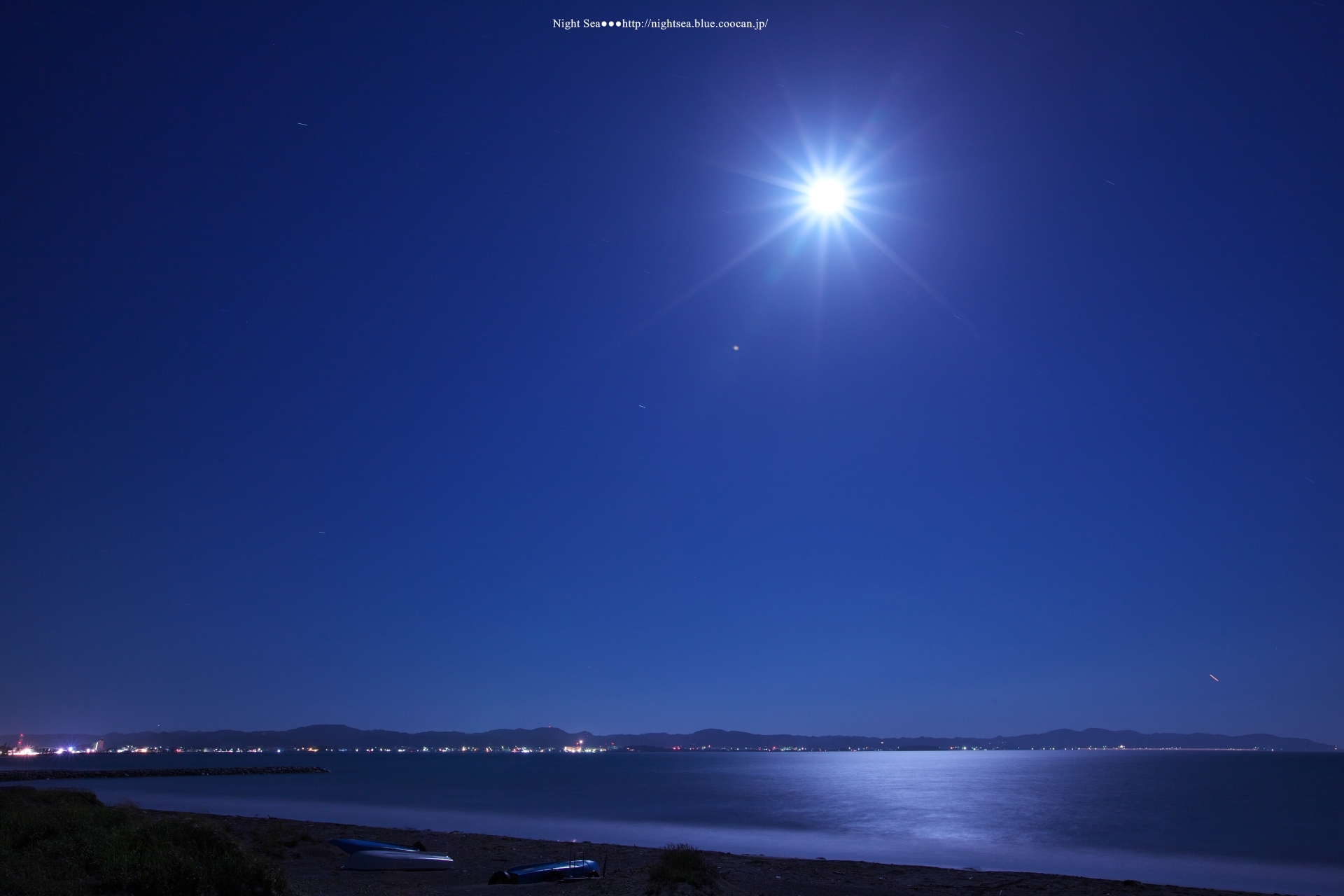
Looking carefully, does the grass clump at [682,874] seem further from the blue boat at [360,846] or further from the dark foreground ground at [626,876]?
the blue boat at [360,846]

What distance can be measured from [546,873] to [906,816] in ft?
113

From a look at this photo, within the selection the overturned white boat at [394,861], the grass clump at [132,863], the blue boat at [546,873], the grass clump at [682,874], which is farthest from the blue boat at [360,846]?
the grass clump at [682,874]

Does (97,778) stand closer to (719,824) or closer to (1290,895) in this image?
(719,824)

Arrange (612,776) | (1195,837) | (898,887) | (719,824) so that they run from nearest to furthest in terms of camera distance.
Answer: (898,887) → (1195,837) → (719,824) → (612,776)

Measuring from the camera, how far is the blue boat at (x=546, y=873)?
17.9 metres

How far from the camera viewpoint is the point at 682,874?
16703mm

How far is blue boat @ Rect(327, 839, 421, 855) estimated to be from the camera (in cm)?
2169

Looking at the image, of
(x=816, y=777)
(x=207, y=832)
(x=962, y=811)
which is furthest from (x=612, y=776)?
(x=207, y=832)

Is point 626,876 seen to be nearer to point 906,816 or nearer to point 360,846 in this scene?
point 360,846

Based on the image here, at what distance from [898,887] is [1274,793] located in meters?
74.0

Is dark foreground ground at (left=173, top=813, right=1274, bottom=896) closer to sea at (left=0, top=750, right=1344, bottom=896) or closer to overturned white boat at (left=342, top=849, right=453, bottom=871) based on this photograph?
overturned white boat at (left=342, top=849, right=453, bottom=871)

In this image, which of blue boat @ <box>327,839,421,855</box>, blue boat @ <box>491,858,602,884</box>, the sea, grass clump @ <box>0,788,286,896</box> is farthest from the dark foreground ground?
the sea

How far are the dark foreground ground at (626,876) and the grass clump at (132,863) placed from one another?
1.78 meters

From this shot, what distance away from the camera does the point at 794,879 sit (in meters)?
20.2
